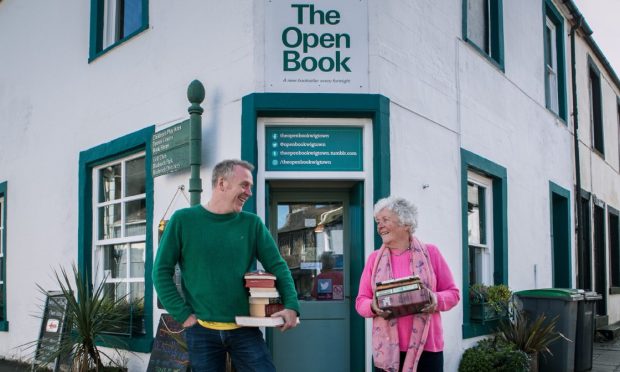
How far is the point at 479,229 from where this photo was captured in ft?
29.3

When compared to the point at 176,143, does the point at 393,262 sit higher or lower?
lower

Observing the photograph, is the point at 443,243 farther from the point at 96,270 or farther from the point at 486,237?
the point at 96,270

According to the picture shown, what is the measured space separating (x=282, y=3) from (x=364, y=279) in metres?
3.28

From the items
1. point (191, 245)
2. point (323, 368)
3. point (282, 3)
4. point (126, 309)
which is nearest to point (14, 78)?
point (126, 309)

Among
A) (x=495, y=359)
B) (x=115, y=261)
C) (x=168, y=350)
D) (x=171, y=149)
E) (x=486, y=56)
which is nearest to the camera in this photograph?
(x=168, y=350)

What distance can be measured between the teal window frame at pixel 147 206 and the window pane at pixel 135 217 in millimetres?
298

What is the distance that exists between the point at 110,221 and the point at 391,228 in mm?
5089

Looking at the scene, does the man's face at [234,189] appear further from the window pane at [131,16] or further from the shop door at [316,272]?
the window pane at [131,16]

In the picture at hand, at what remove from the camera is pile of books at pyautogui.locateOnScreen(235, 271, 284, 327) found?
146 inches

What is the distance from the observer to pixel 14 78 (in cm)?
1074

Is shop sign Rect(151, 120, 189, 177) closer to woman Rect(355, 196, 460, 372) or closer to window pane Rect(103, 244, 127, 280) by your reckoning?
window pane Rect(103, 244, 127, 280)

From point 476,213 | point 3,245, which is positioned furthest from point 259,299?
point 3,245

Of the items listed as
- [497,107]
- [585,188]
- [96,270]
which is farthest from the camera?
[585,188]

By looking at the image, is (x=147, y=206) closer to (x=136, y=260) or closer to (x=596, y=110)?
(x=136, y=260)
